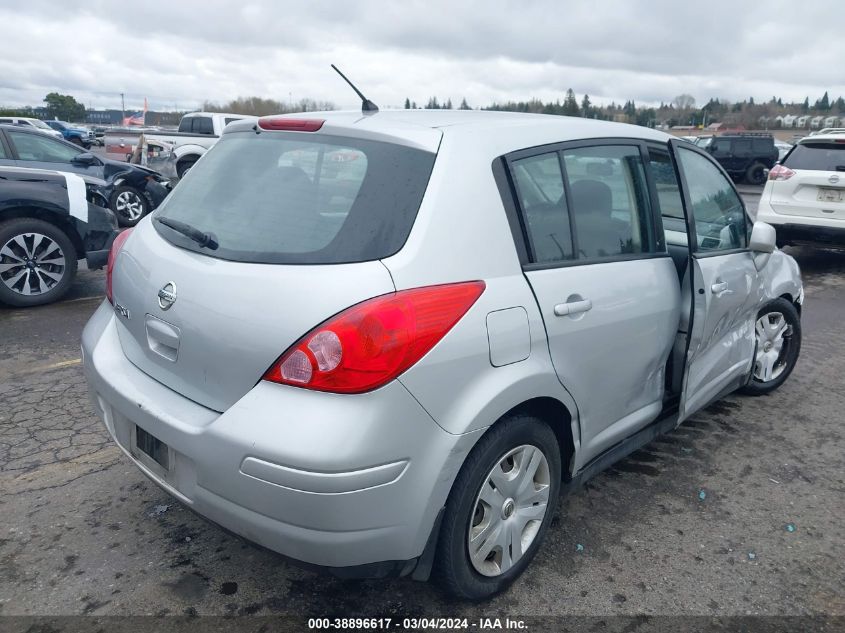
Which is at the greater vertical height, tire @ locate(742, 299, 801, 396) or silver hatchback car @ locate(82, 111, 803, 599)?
silver hatchback car @ locate(82, 111, 803, 599)

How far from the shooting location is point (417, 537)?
2131 mm

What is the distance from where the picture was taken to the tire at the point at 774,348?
14.5 ft

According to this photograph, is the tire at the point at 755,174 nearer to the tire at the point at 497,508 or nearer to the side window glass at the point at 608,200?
the side window glass at the point at 608,200

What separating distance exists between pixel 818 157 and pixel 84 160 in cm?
919

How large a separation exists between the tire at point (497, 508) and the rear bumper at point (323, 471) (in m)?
0.11

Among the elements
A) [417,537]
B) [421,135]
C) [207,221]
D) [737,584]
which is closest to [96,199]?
[207,221]

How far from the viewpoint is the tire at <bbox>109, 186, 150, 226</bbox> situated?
10680mm

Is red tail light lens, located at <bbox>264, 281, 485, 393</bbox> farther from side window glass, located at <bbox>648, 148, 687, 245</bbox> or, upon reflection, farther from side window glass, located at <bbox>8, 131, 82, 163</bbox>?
side window glass, located at <bbox>8, 131, 82, 163</bbox>

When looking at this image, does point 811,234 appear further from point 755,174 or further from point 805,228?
point 755,174

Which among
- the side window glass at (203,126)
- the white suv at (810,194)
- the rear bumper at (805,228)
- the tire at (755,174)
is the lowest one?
the tire at (755,174)

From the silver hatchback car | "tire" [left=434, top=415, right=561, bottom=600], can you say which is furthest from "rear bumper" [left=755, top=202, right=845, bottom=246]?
"tire" [left=434, top=415, right=561, bottom=600]

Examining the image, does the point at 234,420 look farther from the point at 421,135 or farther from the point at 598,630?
the point at 598,630

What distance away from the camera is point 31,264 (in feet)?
20.3

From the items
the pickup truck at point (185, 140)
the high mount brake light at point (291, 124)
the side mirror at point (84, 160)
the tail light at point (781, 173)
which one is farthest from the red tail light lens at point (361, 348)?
the pickup truck at point (185, 140)
